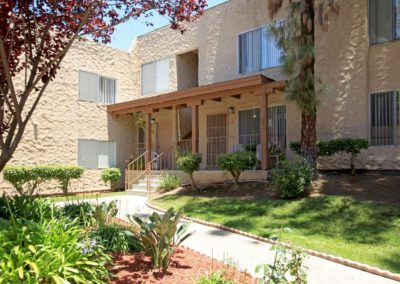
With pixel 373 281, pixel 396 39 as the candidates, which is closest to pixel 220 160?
pixel 396 39

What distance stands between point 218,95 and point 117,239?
9.65 m

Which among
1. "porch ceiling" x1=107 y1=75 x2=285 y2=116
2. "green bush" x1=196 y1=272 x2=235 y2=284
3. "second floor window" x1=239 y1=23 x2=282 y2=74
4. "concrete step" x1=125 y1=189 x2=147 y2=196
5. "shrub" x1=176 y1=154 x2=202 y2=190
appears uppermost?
"second floor window" x1=239 y1=23 x2=282 y2=74

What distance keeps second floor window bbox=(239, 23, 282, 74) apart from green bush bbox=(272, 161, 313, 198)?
18.8 feet

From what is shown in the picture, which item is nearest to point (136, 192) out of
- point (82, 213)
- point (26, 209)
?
point (82, 213)

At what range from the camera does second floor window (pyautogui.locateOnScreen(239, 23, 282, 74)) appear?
15.0 m

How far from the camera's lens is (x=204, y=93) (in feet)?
48.1

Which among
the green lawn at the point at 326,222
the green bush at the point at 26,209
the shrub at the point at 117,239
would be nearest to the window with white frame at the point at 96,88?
the green lawn at the point at 326,222

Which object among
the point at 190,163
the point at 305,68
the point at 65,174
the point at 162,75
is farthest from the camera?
the point at 162,75

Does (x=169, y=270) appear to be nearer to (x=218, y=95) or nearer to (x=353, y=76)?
(x=218, y=95)

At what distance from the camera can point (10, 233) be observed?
441cm

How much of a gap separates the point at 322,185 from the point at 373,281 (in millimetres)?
5852

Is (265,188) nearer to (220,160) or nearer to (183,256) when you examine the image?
(220,160)

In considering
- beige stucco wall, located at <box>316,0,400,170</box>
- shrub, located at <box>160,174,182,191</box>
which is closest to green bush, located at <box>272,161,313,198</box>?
beige stucco wall, located at <box>316,0,400,170</box>

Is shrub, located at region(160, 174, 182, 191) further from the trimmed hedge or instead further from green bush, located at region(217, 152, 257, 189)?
the trimmed hedge
